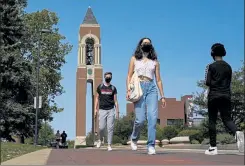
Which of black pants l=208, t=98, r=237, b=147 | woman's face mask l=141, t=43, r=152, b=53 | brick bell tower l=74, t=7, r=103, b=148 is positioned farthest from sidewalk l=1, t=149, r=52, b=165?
brick bell tower l=74, t=7, r=103, b=148

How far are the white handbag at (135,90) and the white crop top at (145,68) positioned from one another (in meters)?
0.13

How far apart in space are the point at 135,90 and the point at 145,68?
474 mm

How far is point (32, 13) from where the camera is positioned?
49.8 meters

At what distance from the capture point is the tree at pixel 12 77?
24.2m

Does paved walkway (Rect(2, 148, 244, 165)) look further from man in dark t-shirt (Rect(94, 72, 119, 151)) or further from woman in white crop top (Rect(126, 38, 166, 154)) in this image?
man in dark t-shirt (Rect(94, 72, 119, 151))

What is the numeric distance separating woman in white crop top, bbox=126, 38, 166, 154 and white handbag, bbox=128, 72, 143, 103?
0.27 ft

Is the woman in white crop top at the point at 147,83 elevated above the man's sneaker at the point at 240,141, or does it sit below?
above

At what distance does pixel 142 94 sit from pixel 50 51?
39697mm

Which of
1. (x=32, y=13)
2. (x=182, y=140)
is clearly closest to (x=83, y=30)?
(x=32, y=13)

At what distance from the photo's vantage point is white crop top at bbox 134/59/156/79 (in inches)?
342

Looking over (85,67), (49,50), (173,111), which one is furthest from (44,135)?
(49,50)

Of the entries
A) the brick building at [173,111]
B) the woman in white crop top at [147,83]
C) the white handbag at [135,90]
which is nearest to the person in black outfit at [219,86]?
the woman in white crop top at [147,83]

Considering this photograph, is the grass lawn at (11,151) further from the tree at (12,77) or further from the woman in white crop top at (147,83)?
the tree at (12,77)

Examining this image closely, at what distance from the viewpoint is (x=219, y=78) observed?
8.75m
